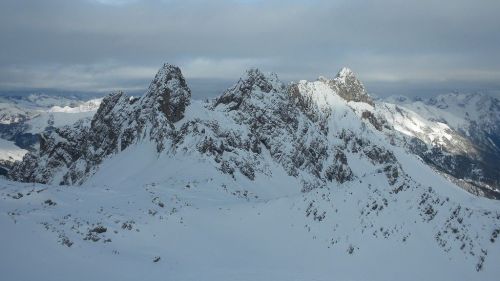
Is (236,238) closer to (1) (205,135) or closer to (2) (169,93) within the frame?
(1) (205,135)

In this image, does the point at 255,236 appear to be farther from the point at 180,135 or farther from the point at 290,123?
the point at 290,123

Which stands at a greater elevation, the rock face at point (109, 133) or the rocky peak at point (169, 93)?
the rocky peak at point (169, 93)

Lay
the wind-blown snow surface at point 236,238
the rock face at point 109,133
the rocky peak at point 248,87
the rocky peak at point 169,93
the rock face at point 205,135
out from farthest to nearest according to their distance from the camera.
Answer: the rocky peak at point 248,87 → the rocky peak at point 169,93 → the rock face at point 109,133 → the rock face at point 205,135 → the wind-blown snow surface at point 236,238

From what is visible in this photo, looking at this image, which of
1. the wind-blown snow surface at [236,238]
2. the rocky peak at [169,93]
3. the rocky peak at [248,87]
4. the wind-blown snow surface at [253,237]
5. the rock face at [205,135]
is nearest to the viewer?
the wind-blown snow surface at [236,238]

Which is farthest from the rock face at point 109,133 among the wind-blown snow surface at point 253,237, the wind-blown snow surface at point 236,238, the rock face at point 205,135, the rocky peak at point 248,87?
the wind-blown snow surface at point 253,237

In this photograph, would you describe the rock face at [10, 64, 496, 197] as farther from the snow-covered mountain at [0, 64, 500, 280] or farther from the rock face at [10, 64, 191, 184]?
the snow-covered mountain at [0, 64, 500, 280]

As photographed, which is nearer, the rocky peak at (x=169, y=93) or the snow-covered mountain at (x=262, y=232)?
the snow-covered mountain at (x=262, y=232)

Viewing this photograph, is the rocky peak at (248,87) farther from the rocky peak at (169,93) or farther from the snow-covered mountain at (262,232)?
the snow-covered mountain at (262,232)

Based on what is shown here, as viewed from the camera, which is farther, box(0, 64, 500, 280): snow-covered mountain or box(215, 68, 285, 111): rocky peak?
box(215, 68, 285, 111): rocky peak

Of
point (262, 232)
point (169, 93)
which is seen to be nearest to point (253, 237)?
point (262, 232)

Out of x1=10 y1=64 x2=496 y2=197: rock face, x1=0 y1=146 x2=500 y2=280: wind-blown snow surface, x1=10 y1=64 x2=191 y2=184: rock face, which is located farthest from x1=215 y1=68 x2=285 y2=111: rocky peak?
x1=0 y1=146 x2=500 y2=280: wind-blown snow surface
